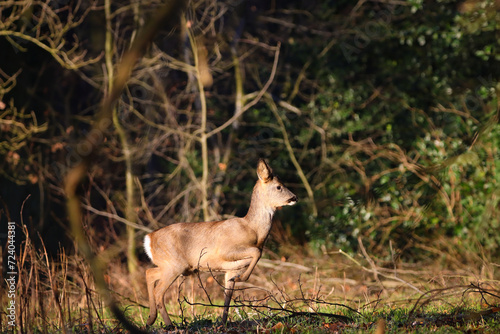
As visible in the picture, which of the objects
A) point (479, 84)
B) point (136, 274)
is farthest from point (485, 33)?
point (136, 274)

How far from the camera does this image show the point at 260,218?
5871mm

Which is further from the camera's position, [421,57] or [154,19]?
[421,57]

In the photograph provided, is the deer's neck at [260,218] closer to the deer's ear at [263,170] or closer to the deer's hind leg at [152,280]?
the deer's ear at [263,170]

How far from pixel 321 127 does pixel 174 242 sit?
8955 mm

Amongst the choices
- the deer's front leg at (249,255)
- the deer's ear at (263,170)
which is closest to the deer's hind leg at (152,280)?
the deer's front leg at (249,255)

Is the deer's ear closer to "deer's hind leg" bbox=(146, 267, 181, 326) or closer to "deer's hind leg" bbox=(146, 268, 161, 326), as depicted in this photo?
"deer's hind leg" bbox=(146, 267, 181, 326)

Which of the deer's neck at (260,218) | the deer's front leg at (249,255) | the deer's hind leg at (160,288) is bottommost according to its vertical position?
the deer's hind leg at (160,288)

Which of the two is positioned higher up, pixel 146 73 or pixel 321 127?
pixel 146 73

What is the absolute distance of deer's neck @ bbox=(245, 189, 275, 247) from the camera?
585cm

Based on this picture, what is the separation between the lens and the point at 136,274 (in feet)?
40.0

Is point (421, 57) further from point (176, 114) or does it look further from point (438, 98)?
point (176, 114)

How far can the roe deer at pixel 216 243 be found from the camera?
575 cm

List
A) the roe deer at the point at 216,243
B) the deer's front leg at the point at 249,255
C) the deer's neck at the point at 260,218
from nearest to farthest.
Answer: the deer's front leg at the point at 249,255 → the roe deer at the point at 216,243 → the deer's neck at the point at 260,218

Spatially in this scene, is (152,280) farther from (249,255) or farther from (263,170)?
(263,170)
